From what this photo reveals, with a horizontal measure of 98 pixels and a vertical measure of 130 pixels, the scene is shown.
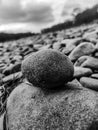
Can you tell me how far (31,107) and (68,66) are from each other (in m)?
0.85

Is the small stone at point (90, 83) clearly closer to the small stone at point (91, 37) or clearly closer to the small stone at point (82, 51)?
the small stone at point (82, 51)

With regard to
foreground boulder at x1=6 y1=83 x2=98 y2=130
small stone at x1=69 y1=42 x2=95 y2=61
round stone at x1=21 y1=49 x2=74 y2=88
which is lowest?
foreground boulder at x1=6 y1=83 x2=98 y2=130

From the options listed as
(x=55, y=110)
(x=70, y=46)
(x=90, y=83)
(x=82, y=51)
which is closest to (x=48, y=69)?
(x=55, y=110)

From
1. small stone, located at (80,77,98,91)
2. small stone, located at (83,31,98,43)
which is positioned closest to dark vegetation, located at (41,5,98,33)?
small stone, located at (83,31,98,43)

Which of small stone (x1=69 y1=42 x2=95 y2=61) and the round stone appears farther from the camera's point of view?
small stone (x1=69 y1=42 x2=95 y2=61)

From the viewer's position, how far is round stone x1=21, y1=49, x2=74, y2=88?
2273mm

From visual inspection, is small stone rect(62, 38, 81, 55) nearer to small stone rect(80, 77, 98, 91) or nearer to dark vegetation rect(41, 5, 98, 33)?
small stone rect(80, 77, 98, 91)

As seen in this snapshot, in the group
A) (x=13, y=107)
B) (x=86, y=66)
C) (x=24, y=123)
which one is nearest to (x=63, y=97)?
(x=24, y=123)

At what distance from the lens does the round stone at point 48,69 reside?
2.27m

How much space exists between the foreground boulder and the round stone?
0.22 metres

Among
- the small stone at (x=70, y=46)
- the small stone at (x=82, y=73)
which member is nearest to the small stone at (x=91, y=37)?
the small stone at (x=70, y=46)

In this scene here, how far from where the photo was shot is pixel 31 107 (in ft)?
7.47

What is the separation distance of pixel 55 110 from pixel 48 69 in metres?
0.60

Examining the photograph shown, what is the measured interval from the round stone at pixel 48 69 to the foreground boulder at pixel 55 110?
8.7 inches
